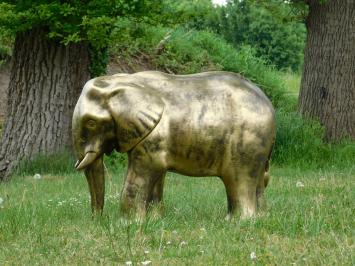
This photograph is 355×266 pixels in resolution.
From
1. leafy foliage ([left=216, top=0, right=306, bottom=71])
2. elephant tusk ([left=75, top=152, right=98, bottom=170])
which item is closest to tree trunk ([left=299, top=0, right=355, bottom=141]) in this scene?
elephant tusk ([left=75, top=152, right=98, bottom=170])

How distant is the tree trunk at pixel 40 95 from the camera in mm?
10836

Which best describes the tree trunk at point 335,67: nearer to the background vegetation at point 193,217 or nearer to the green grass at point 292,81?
the background vegetation at point 193,217

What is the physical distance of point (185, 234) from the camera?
5133 mm

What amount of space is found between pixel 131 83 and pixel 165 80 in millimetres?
268

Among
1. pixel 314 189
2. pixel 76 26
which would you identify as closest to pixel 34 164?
pixel 76 26

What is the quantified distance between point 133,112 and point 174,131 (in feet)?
1.03

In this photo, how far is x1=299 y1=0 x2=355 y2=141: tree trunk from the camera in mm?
12227

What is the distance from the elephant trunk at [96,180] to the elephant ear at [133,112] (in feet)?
1.07

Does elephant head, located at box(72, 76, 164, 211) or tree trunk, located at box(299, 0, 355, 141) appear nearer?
elephant head, located at box(72, 76, 164, 211)

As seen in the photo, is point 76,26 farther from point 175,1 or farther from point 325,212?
point 175,1

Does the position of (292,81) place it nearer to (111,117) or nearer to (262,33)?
(262,33)

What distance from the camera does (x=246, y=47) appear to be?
64.8 feet

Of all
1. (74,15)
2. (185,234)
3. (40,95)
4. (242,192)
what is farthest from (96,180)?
(40,95)

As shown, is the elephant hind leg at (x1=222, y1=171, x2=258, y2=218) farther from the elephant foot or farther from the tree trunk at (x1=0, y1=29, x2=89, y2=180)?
the tree trunk at (x1=0, y1=29, x2=89, y2=180)
